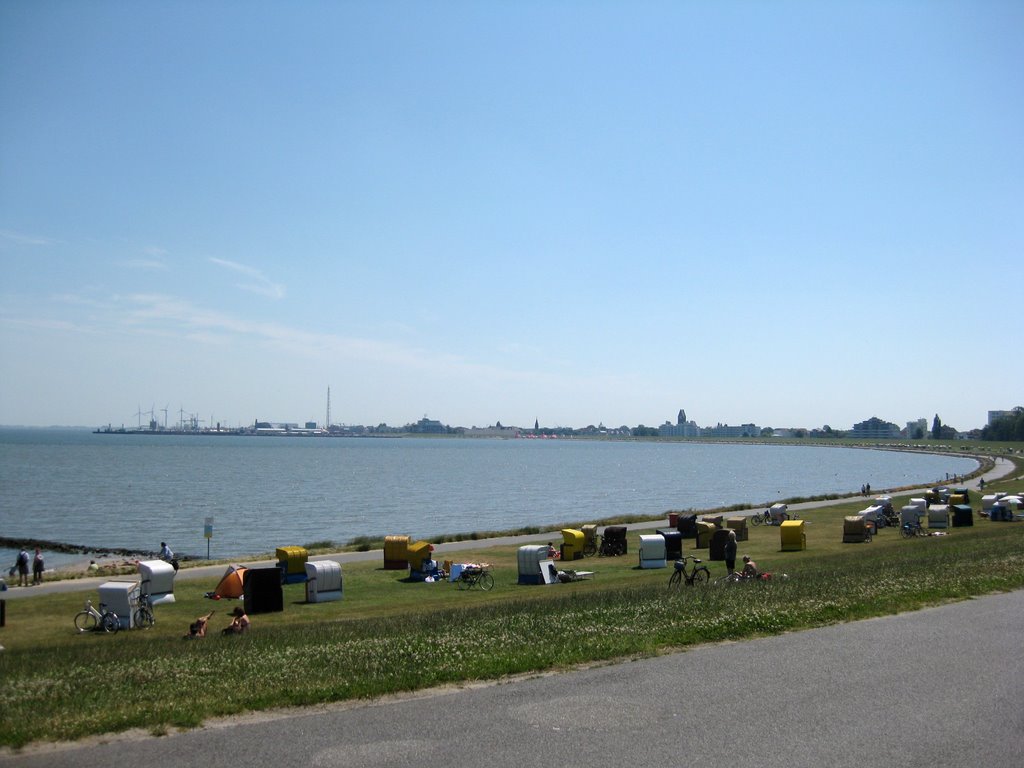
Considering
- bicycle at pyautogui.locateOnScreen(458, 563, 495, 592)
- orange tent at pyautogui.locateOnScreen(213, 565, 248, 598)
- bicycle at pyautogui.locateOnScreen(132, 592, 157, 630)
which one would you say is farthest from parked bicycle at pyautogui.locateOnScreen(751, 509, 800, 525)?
bicycle at pyautogui.locateOnScreen(132, 592, 157, 630)

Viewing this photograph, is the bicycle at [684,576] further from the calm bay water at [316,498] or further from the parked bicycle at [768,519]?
the calm bay water at [316,498]

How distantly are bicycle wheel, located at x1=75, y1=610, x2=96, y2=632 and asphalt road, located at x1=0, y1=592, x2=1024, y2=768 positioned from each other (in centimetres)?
1548

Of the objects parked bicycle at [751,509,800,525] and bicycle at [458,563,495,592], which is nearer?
bicycle at [458,563,495,592]

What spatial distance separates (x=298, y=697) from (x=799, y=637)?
8.46m

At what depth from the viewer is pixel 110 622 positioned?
75.9 ft

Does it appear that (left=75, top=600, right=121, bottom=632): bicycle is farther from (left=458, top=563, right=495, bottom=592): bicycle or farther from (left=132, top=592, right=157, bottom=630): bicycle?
(left=458, top=563, right=495, bottom=592): bicycle

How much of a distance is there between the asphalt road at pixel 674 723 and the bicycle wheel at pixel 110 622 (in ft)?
49.3

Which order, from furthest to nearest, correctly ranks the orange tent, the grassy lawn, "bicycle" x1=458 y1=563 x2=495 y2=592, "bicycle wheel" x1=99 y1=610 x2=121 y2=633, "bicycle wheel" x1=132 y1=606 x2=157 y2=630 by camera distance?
"bicycle" x1=458 y1=563 x2=495 y2=592
the orange tent
"bicycle wheel" x1=132 y1=606 x2=157 y2=630
"bicycle wheel" x1=99 y1=610 x2=121 y2=633
the grassy lawn

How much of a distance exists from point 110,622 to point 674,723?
18.4 m

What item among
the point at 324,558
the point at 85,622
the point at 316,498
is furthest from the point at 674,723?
the point at 316,498

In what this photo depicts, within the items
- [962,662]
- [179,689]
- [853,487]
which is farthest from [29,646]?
[853,487]

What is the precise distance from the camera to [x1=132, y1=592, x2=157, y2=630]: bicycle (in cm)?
2347

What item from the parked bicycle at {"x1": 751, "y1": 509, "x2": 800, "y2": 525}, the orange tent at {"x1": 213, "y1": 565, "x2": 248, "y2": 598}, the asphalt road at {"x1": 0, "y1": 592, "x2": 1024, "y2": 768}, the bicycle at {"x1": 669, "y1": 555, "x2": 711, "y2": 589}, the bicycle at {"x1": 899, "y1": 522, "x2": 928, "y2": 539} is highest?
the asphalt road at {"x1": 0, "y1": 592, "x2": 1024, "y2": 768}

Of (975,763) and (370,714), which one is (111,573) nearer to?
(370,714)
